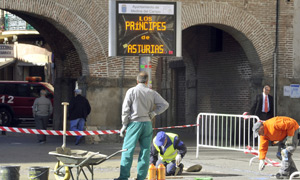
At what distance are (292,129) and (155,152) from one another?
7.81 feet

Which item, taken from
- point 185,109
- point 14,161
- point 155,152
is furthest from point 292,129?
point 185,109

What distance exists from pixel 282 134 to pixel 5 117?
18102 mm

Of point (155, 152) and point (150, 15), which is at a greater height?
point (150, 15)

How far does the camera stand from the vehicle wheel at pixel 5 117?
2823 cm

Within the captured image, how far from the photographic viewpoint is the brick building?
20406mm

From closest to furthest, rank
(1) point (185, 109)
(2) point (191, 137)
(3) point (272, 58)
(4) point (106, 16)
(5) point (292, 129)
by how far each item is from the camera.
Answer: (5) point (292, 129) → (4) point (106, 16) → (3) point (272, 58) → (2) point (191, 137) → (1) point (185, 109)

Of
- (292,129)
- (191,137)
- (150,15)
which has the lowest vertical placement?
(191,137)

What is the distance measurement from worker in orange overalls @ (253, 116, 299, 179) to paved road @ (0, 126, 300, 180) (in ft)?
1.33

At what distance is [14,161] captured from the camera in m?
Result: 15.1

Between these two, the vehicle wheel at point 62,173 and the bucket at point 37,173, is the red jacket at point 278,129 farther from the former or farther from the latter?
the bucket at point 37,173

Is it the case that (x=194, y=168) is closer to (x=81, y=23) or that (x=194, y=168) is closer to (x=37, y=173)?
(x=37, y=173)

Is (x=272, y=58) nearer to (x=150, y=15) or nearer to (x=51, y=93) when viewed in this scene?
(x=150, y=15)

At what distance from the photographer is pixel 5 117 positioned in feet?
93.5

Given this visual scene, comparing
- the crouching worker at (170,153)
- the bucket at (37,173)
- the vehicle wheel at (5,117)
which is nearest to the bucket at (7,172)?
the bucket at (37,173)
